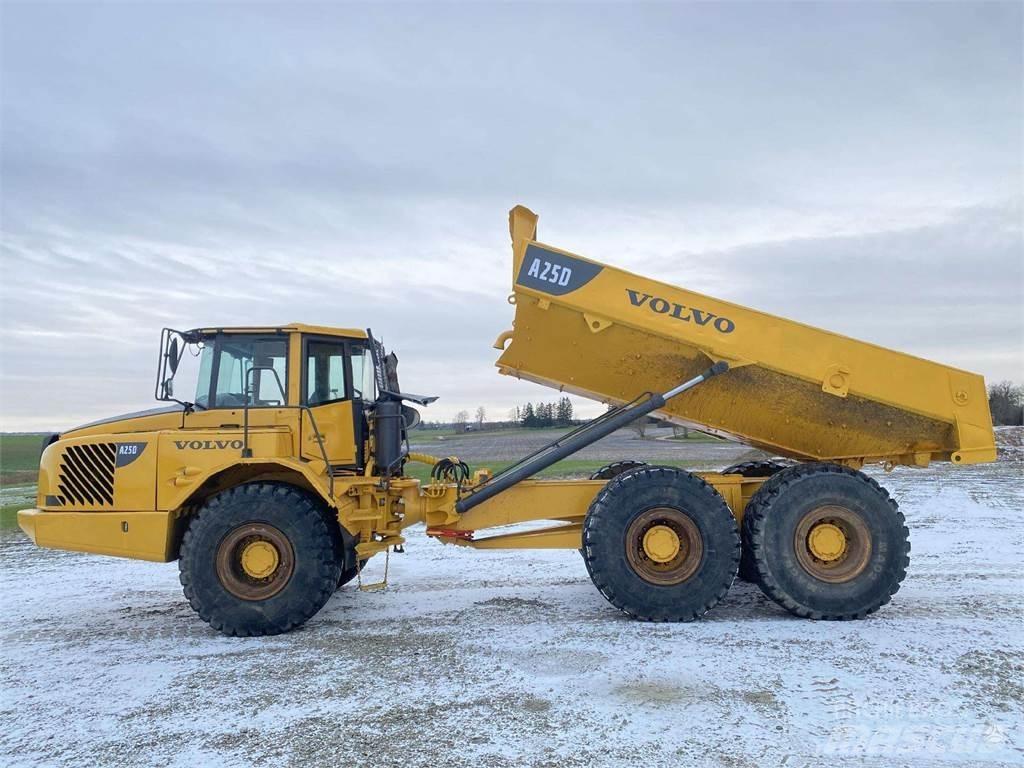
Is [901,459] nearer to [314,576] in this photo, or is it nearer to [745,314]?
[745,314]

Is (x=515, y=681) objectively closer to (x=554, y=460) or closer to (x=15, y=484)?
(x=554, y=460)

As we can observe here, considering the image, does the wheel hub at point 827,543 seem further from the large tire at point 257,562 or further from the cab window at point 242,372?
the cab window at point 242,372

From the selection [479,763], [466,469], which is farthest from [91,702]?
[466,469]

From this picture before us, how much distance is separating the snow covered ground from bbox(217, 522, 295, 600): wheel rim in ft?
1.39

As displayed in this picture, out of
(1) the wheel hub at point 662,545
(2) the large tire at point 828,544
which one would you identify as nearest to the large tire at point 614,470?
(1) the wheel hub at point 662,545

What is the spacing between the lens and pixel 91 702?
458 centimetres

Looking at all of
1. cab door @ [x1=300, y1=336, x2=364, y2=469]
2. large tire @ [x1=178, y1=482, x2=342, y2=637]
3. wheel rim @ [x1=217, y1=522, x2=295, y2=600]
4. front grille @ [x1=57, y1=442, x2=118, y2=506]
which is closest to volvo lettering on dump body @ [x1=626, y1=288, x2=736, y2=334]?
cab door @ [x1=300, y1=336, x2=364, y2=469]

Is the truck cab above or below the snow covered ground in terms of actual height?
above

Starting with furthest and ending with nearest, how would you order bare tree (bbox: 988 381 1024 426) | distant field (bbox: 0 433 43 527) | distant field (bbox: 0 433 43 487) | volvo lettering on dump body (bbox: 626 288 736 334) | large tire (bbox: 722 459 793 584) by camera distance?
1. bare tree (bbox: 988 381 1024 426)
2. distant field (bbox: 0 433 43 487)
3. distant field (bbox: 0 433 43 527)
4. large tire (bbox: 722 459 793 584)
5. volvo lettering on dump body (bbox: 626 288 736 334)

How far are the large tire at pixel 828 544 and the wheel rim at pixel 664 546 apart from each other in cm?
61

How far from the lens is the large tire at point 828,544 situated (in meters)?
6.14

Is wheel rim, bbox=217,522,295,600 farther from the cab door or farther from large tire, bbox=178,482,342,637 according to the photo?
the cab door

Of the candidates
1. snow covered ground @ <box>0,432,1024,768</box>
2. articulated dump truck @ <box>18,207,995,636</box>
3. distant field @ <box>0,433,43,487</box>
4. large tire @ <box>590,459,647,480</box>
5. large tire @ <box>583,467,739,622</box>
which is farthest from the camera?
distant field @ <box>0,433,43,487</box>

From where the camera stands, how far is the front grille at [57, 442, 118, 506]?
6.02 metres
